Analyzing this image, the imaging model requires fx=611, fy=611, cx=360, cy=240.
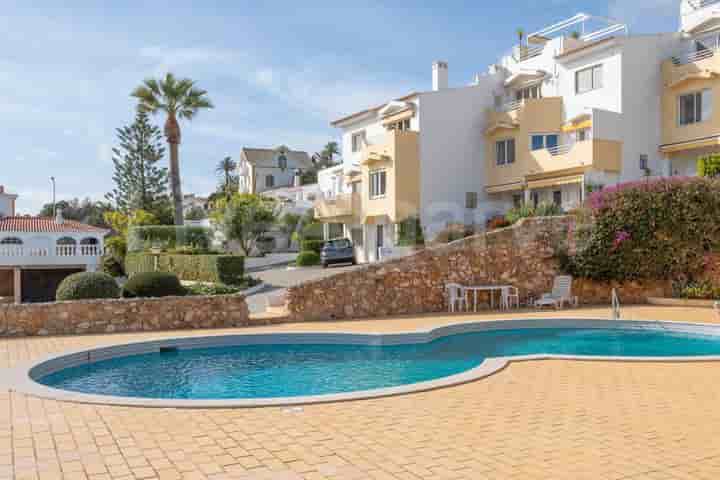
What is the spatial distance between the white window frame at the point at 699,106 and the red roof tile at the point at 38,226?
116 ft

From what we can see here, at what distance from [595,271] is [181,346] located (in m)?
13.9

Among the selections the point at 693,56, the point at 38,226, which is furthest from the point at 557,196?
the point at 38,226

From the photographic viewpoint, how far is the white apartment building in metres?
27.6

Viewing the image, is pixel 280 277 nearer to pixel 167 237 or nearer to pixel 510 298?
pixel 167 237

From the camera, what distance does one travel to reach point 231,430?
6250mm

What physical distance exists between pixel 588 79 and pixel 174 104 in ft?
85.3

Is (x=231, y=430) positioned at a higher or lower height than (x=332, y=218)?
lower

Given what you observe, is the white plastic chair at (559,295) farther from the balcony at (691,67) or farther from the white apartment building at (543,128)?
the balcony at (691,67)

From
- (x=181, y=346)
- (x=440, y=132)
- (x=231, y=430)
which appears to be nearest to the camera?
(x=231, y=430)

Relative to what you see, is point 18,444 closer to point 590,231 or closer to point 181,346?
point 181,346

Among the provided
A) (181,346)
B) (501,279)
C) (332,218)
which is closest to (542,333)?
(501,279)

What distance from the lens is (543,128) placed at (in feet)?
101

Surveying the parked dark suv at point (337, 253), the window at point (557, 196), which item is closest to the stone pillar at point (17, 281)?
the parked dark suv at point (337, 253)

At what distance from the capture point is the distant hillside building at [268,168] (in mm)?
69750
